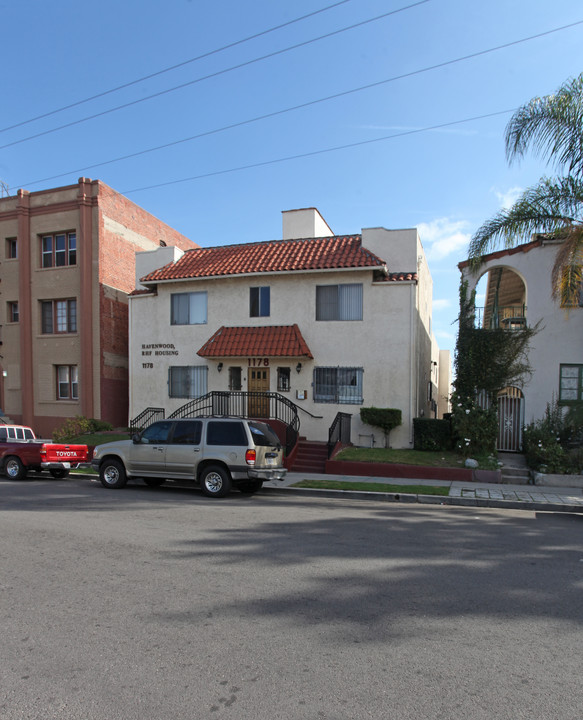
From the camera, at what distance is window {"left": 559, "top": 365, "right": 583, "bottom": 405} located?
15.4 meters

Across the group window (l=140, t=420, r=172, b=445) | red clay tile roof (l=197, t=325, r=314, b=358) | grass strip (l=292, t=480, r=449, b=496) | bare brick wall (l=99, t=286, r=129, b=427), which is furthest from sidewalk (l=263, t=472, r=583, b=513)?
bare brick wall (l=99, t=286, r=129, b=427)

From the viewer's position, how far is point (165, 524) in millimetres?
8234

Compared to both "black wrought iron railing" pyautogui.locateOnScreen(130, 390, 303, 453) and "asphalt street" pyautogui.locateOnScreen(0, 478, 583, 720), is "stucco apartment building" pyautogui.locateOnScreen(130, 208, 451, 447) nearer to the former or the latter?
"black wrought iron railing" pyautogui.locateOnScreen(130, 390, 303, 453)

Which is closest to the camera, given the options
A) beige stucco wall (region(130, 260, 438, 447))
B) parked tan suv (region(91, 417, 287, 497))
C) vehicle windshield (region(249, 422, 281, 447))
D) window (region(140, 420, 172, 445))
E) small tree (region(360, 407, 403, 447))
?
parked tan suv (region(91, 417, 287, 497))

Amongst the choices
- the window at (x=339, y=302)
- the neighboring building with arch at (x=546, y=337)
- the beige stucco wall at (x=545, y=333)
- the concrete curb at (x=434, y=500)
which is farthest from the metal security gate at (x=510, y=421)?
the concrete curb at (x=434, y=500)

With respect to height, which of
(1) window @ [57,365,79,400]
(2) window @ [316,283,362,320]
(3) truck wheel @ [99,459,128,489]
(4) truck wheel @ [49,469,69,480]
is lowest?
(4) truck wheel @ [49,469,69,480]

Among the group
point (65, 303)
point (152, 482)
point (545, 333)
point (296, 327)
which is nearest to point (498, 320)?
point (545, 333)

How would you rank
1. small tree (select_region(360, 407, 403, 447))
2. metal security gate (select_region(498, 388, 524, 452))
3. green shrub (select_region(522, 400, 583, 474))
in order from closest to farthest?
green shrub (select_region(522, 400, 583, 474)) → metal security gate (select_region(498, 388, 524, 452)) → small tree (select_region(360, 407, 403, 447))

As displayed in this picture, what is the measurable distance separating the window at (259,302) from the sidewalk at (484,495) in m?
7.78

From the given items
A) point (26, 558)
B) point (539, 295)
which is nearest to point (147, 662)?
point (26, 558)

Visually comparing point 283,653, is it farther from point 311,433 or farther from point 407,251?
point 407,251

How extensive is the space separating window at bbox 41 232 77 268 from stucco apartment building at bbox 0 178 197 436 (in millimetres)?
46

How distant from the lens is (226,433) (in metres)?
11.6

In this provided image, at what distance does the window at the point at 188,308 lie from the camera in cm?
2028
